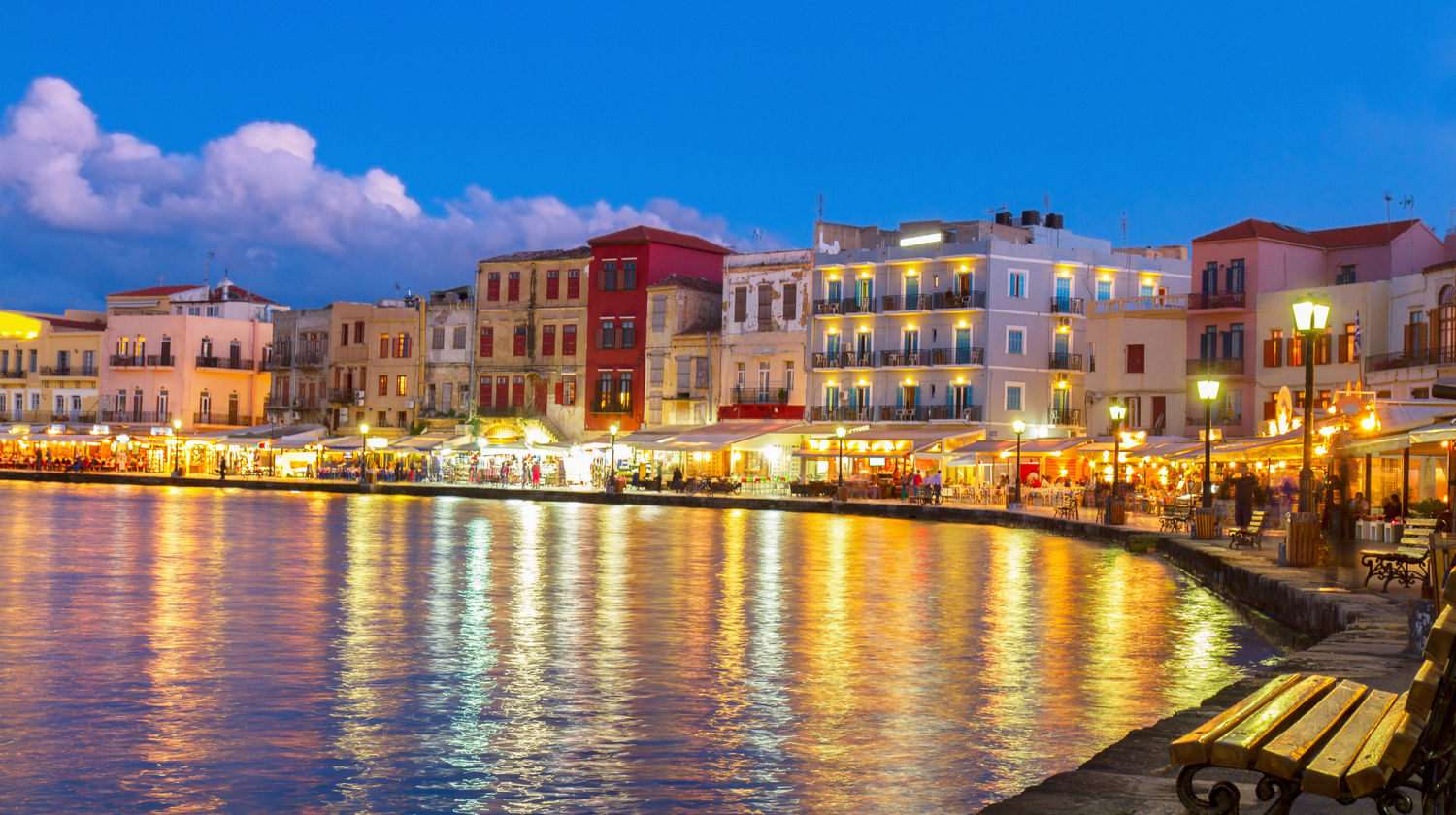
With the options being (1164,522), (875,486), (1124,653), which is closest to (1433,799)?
(1124,653)

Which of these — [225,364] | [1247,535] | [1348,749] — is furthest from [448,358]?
[1348,749]

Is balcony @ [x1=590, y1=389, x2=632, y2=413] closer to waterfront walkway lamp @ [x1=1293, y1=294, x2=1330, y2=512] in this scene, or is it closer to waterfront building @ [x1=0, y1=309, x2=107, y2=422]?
waterfront building @ [x1=0, y1=309, x2=107, y2=422]

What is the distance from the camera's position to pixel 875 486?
50281mm

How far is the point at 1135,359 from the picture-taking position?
174 feet

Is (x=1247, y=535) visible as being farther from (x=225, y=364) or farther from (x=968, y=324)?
(x=225, y=364)

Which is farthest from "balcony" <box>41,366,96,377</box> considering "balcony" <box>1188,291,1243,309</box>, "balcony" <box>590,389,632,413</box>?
"balcony" <box>1188,291,1243,309</box>

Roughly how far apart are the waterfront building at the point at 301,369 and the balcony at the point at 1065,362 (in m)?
37.1

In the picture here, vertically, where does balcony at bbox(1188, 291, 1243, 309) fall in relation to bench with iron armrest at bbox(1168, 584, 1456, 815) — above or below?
above

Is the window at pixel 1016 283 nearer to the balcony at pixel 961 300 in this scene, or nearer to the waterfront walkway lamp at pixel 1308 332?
the balcony at pixel 961 300

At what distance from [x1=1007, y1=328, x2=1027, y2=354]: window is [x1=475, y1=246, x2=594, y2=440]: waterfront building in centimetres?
1996

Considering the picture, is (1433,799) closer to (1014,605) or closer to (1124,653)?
(1124,653)

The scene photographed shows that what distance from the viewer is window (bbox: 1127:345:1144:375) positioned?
2088 inches

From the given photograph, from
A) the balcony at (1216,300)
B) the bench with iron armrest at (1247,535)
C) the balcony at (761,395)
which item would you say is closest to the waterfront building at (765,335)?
the balcony at (761,395)

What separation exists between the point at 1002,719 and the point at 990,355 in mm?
47860
